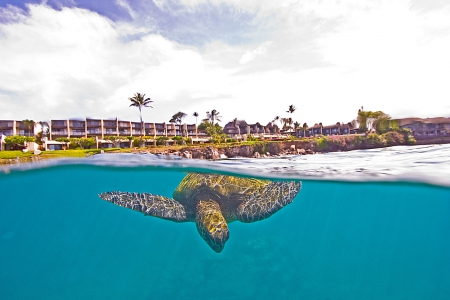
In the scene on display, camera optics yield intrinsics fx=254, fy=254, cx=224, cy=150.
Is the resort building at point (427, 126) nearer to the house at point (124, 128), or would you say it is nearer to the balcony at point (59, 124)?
the house at point (124, 128)

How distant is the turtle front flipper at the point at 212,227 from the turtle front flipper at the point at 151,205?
42.1 inches

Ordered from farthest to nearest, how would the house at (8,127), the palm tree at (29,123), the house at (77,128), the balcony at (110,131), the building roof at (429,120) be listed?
the balcony at (110,131), the house at (77,128), the palm tree at (29,123), the house at (8,127), the building roof at (429,120)

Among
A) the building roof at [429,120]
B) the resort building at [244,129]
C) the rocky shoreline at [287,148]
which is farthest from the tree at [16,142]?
the resort building at [244,129]

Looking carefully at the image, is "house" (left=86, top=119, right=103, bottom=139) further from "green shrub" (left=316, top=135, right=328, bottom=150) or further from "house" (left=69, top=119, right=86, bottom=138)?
"green shrub" (left=316, top=135, right=328, bottom=150)

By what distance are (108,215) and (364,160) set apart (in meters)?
28.3

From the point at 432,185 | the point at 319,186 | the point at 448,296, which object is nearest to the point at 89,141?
the point at 319,186

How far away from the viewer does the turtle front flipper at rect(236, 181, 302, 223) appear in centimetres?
1186

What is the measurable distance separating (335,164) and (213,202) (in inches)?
325

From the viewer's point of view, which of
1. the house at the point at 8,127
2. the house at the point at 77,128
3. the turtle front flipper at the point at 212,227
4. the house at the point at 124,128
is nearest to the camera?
the turtle front flipper at the point at 212,227

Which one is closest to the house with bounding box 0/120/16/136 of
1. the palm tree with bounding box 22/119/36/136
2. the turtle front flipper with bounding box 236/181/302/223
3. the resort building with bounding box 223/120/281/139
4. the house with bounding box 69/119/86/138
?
the palm tree with bounding box 22/119/36/136

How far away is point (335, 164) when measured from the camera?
15.6 metres

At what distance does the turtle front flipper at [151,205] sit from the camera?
37.3 ft

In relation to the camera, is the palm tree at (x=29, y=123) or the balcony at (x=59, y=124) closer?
the palm tree at (x=29, y=123)

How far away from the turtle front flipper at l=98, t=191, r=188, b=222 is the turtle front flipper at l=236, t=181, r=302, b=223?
2821 mm
